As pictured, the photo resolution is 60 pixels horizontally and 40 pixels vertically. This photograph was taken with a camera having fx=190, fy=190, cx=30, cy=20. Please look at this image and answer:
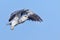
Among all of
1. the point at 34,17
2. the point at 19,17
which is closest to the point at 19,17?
the point at 19,17

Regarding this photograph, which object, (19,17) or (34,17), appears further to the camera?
(34,17)

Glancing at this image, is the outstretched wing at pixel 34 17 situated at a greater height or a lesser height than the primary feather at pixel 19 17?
greater

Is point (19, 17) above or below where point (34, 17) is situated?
below

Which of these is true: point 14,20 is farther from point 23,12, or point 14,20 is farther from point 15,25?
point 23,12

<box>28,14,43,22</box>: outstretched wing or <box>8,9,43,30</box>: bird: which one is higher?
<box>28,14,43,22</box>: outstretched wing

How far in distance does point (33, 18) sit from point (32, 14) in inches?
6.1

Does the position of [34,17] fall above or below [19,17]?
above

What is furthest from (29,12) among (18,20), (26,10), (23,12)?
(18,20)

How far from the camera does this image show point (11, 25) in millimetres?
3514

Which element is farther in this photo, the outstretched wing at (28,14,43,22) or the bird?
the outstretched wing at (28,14,43,22)

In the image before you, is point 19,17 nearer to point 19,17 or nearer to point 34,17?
point 19,17

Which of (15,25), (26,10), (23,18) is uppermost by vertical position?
(26,10)

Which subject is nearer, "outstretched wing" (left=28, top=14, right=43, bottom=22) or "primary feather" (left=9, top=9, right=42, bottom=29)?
"primary feather" (left=9, top=9, right=42, bottom=29)

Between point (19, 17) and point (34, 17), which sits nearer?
point (19, 17)
